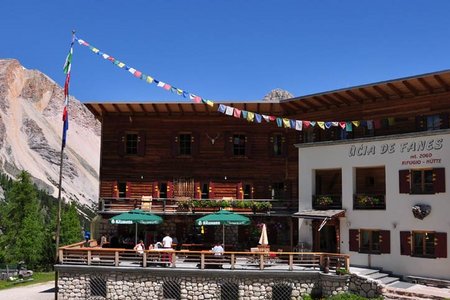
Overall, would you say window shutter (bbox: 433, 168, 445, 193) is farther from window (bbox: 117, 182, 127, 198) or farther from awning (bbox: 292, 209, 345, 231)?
window (bbox: 117, 182, 127, 198)

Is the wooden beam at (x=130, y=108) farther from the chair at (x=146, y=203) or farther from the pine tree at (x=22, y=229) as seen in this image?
the pine tree at (x=22, y=229)

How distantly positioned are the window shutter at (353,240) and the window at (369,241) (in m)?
0.21

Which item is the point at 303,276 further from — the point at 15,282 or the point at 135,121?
the point at 15,282

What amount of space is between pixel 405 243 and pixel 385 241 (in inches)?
39.2

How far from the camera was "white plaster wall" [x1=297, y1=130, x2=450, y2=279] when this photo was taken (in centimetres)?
2308

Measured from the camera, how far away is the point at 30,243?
143 feet

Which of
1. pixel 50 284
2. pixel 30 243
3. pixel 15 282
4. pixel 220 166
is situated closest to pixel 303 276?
pixel 220 166

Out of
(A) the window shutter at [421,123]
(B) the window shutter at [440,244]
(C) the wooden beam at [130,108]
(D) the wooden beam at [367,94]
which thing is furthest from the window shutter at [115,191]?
(B) the window shutter at [440,244]

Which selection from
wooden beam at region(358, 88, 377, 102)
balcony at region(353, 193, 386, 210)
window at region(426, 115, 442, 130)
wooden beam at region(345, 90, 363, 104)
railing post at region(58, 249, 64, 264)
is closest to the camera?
railing post at region(58, 249, 64, 264)

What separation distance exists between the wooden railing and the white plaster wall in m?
2.80

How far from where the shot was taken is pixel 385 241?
80.7ft

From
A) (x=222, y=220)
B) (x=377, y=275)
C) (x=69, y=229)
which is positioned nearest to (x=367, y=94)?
(x=377, y=275)

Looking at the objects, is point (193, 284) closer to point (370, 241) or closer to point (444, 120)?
point (370, 241)

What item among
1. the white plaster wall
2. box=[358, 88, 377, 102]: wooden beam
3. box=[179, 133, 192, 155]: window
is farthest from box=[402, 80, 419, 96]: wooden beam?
box=[179, 133, 192, 155]: window
